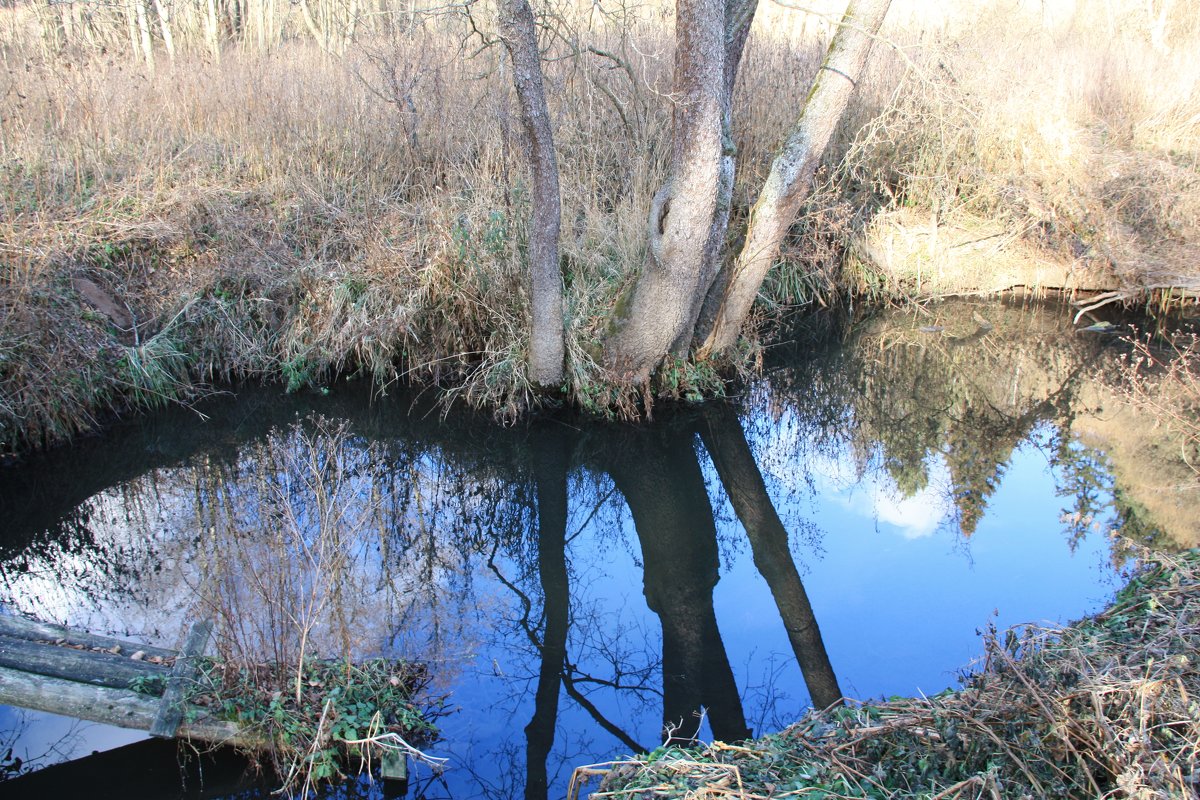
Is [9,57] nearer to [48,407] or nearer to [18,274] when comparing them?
[18,274]

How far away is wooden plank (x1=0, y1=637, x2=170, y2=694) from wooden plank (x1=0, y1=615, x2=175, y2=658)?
0.38 feet

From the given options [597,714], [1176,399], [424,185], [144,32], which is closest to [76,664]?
[597,714]

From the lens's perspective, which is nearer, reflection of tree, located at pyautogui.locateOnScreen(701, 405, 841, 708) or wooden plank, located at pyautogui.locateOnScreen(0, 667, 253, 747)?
wooden plank, located at pyautogui.locateOnScreen(0, 667, 253, 747)

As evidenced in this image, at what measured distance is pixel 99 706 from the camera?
3.98 metres

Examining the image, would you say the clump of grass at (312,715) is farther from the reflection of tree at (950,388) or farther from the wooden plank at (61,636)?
the reflection of tree at (950,388)

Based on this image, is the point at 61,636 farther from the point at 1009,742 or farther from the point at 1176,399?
the point at 1176,399

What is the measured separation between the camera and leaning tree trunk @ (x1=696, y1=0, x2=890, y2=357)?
7.33 metres

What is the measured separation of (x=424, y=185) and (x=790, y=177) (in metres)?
4.39

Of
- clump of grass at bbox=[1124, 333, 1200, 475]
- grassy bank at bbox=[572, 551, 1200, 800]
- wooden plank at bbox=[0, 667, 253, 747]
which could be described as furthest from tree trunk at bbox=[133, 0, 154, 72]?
clump of grass at bbox=[1124, 333, 1200, 475]

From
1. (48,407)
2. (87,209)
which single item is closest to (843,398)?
(48,407)

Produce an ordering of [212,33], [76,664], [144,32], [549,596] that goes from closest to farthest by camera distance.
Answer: [76,664], [549,596], [144,32], [212,33]

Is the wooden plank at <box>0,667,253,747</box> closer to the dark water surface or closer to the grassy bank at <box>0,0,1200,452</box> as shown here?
the dark water surface

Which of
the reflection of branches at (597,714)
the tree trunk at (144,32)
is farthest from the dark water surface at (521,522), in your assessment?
the tree trunk at (144,32)

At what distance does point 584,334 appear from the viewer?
7.93 meters
